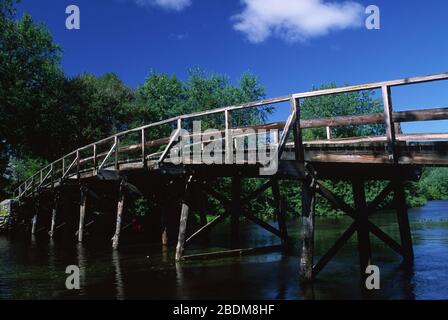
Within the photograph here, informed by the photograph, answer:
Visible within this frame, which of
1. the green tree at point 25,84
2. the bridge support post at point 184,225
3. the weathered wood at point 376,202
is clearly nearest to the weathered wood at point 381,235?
the weathered wood at point 376,202

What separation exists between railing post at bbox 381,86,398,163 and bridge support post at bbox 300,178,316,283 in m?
1.65

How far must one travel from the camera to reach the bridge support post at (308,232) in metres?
7.70

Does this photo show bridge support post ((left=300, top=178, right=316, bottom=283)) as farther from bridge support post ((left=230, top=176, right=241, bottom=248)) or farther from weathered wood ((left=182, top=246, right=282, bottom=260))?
bridge support post ((left=230, top=176, right=241, bottom=248))

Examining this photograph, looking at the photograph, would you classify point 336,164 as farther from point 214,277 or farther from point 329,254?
point 214,277

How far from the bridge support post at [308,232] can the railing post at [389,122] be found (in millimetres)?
1648

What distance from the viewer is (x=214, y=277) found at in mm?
8938

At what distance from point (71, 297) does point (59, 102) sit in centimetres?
2588

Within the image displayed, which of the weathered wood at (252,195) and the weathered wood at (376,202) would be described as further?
the weathered wood at (252,195)

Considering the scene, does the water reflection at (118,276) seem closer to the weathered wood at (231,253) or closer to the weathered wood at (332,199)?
the weathered wood at (231,253)

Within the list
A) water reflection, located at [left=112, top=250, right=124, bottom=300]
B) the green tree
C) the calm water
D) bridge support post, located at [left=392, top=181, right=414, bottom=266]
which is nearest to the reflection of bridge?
bridge support post, located at [left=392, top=181, right=414, bottom=266]

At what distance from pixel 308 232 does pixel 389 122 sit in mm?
2456

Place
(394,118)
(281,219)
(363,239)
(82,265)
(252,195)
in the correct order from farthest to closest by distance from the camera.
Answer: (281,219)
(252,195)
(82,265)
(363,239)
(394,118)

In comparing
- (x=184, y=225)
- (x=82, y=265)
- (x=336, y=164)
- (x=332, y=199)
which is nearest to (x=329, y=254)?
(x=332, y=199)
